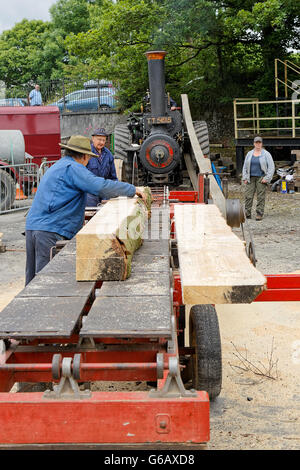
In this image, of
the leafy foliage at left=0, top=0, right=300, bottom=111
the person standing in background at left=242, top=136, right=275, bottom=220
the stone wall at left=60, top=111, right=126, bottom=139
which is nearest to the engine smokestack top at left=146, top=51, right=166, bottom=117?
the person standing in background at left=242, top=136, right=275, bottom=220

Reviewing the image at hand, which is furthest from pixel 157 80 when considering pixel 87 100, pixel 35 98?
pixel 87 100

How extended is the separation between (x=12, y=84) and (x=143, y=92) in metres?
28.0

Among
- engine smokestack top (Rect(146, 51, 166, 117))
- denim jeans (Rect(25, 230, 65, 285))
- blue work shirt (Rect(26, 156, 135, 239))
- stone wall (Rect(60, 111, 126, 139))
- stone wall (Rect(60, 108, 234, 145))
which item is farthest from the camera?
stone wall (Rect(60, 111, 126, 139))

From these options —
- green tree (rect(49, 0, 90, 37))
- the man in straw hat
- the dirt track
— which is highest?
green tree (rect(49, 0, 90, 37))

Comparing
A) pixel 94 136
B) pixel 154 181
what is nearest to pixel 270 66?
pixel 154 181

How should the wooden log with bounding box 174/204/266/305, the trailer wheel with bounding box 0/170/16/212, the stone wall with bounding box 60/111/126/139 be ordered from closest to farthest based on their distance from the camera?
1. the wooden log with bounding box 174/204/266/305
2. the trailer wheel with bounding box 0/170/16/212
3. the stone wall with bounding box 60/111/126/139

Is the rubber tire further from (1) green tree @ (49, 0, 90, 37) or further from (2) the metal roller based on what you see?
(1) green tree @ (49, 0, 90, 37)

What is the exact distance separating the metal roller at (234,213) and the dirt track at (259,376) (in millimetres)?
1125

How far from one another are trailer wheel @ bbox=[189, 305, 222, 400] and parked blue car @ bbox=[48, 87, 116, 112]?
2318 cm

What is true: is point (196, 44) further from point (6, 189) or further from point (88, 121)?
point (6, 189)

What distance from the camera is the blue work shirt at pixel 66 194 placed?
15.6ft

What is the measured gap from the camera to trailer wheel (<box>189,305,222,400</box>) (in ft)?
12.5

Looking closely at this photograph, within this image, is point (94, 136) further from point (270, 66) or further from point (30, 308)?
point (270, 66)

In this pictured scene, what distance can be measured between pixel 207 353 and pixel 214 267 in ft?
2.58
